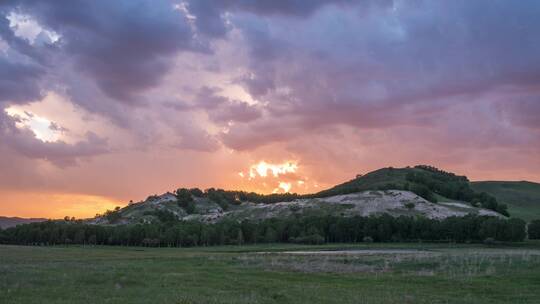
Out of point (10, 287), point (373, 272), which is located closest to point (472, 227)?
point (373, 272)

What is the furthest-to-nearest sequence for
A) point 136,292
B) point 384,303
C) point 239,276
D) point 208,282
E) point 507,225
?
point 507,225 < point 239,276 < point 208,282 < point 136,292 < point 384,303

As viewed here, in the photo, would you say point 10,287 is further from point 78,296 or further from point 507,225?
point 507,225

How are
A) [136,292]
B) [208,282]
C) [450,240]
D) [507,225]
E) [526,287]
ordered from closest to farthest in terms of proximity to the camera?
[136,292] → [526,287] → [208,282] → [507,225] → [450,240]

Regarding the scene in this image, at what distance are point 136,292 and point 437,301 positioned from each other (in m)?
21.2

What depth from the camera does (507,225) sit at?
182625mm

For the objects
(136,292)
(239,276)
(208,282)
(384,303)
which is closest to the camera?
(384,303)

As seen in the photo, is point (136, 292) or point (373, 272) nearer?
point (136, 292)

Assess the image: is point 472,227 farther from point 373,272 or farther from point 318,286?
point 318,286

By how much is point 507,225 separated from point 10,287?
17578cm

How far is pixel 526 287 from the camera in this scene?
42.6 metres

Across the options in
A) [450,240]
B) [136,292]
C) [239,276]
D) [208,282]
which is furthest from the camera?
[450,240]

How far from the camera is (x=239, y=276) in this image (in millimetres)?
53750

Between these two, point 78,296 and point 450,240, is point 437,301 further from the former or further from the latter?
point 450,240

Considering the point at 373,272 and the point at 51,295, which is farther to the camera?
the point at 373,272
